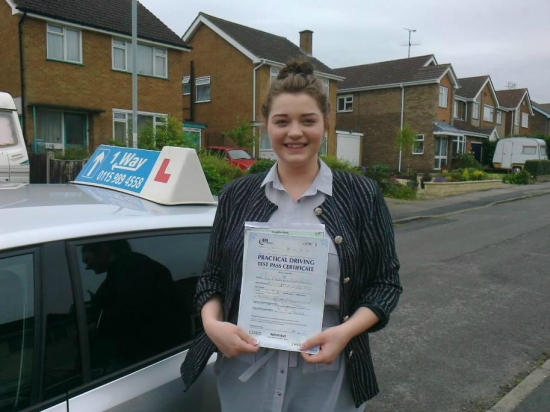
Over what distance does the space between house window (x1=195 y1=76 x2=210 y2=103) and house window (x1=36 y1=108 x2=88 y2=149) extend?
11.1 meters

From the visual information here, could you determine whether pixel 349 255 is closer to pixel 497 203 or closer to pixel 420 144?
pixel 497 203

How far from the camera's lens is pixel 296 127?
5.56 feet

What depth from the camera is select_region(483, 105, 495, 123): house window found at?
145 feet

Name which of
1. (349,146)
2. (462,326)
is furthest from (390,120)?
(462,326)

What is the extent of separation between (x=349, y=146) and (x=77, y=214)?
3292 cm

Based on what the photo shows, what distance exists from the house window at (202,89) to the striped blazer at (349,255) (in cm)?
2908

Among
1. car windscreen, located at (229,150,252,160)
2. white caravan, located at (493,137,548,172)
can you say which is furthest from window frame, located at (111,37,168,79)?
white caravan, located at (493,137,548,172)

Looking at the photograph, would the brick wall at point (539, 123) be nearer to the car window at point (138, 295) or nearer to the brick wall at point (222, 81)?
the brick wall at point (222, 81)

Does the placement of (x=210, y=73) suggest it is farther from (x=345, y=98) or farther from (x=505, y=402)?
(x=505, y=402)

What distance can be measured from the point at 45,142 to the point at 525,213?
1656 centimetres

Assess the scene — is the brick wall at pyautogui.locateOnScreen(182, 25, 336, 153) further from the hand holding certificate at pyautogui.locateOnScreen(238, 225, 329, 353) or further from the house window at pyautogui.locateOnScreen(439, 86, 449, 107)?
the hand holding certificate at pyautogui.locateOnScreen(238, 225, 329, 353)

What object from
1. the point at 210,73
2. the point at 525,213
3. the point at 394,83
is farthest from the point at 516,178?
the point at 210,73

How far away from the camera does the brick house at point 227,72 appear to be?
1075 inches

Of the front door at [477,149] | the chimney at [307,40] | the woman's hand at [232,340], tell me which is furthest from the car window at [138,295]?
the front door at [477,149]
